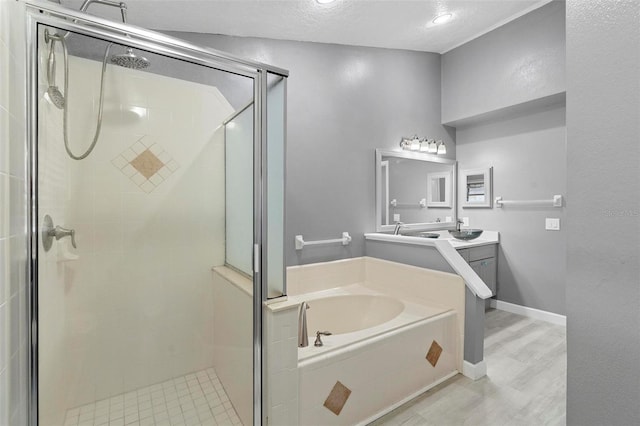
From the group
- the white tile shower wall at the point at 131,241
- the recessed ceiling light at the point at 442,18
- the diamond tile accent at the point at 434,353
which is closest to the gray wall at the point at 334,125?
the recessed ceiling light at the point at 442,18

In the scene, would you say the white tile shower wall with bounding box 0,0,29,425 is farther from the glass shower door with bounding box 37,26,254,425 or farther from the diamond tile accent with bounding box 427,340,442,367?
the diamond tile accent with bounding box 427,340,442,367

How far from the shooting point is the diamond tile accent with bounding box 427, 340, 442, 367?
6.49 feet

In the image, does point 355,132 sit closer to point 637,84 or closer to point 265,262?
point 265,262

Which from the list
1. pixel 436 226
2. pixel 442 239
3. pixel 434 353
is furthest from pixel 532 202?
pixel 434 353

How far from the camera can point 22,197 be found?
3.04 feet

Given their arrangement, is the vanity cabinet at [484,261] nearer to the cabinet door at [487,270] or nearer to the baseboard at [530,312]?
the cabinet door at [487,270]

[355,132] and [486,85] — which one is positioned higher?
[486,85]

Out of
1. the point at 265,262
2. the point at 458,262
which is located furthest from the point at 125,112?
the point at 458,262

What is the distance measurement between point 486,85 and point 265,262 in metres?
3.12

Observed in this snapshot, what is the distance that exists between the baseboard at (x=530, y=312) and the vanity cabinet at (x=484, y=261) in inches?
7.2

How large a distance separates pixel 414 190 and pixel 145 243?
8.60 feet

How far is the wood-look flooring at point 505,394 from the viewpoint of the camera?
169 cm

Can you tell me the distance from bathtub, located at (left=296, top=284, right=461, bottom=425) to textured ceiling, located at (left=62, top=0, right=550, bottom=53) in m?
2.08

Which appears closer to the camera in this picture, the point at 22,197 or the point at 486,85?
the point at 22,197
